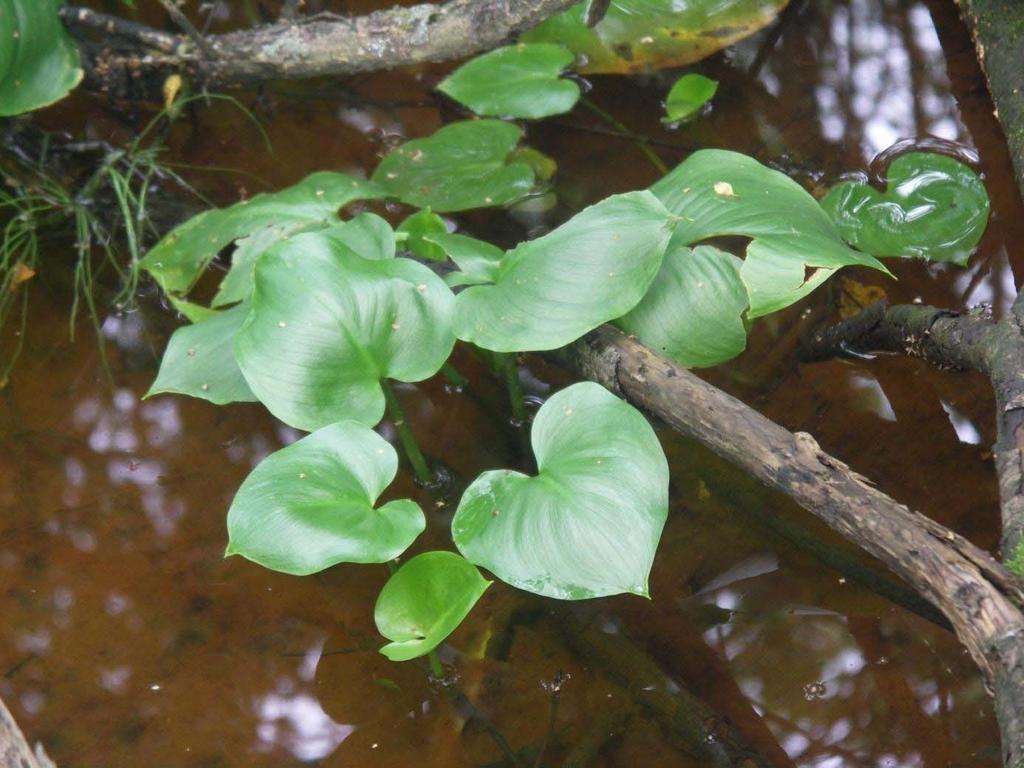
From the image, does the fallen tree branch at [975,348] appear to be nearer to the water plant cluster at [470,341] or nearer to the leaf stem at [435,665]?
the water plant cluster at [470,341]

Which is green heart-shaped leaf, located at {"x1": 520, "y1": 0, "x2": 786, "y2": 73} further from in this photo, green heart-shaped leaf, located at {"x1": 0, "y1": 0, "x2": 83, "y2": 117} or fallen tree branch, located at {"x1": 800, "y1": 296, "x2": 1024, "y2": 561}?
green heart-shaped leaf, located at {"x1": 0, "y1": 0, "x2": 83, "y2": 117}

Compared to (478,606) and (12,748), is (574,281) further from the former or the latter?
(12,748)

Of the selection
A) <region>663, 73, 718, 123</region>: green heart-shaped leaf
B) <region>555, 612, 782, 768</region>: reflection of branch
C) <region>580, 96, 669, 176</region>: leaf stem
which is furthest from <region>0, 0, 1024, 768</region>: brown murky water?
<region>663, 73, 718, 123</region>: green heart-shaped leaf

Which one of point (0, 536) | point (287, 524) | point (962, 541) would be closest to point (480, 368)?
point (287, 524)

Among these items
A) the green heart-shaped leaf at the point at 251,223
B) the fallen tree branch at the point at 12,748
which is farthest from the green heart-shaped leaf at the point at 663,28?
the fallen tree branch at the point at 12,748

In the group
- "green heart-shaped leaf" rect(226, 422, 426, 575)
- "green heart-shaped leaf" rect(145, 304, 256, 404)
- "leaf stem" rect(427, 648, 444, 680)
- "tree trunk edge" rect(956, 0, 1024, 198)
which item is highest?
"tree trunk edge" rect(956, 0, 1024, 198)

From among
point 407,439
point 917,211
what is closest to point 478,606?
A: point 407,439

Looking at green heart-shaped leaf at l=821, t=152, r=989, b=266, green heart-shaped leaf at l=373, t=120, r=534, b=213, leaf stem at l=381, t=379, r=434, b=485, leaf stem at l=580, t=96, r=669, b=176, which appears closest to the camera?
leaf stem at l=381, t=379, r=434, b=485
